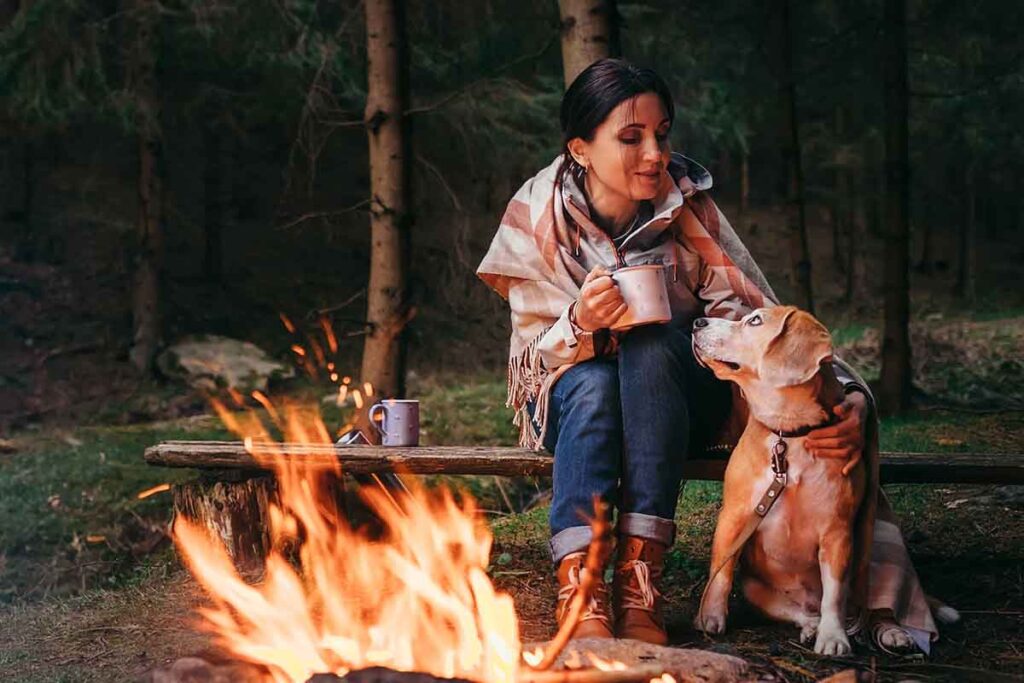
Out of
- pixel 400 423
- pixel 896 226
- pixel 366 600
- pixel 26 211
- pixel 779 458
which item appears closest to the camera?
pixel 779 458

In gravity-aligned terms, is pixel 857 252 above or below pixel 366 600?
above

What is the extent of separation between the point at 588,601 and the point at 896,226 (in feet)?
22.6

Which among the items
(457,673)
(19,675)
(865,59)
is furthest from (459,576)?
(865,59)

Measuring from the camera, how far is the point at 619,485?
12.0 feet

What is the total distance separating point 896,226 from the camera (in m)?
9.25

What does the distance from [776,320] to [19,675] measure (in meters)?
2.94

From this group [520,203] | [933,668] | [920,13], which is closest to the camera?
[933,668]

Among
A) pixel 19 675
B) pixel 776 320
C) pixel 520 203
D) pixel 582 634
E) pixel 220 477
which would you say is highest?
pixel 520 203

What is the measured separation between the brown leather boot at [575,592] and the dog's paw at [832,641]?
0.63 m

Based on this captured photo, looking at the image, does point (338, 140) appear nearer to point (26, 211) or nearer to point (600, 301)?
point (26, 211)

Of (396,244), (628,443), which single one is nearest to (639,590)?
(628,443)

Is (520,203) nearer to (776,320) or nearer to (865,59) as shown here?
(776,320)

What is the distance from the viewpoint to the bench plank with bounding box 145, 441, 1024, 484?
3881mm

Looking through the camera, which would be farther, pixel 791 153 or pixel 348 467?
pixel 791 153
